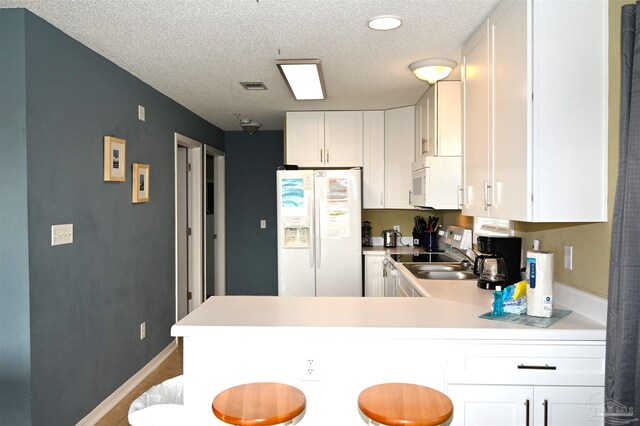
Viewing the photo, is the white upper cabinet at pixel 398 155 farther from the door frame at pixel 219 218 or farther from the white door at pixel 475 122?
the door frame at pixel 219 218

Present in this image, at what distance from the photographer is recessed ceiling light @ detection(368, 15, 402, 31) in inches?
101

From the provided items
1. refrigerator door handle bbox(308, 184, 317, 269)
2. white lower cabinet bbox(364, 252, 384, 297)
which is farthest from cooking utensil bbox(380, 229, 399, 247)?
refrigerator door handle bbox(308, 184, 317, 269)

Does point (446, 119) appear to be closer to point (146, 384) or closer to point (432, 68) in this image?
point (432, 68)

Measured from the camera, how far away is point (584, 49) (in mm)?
1953

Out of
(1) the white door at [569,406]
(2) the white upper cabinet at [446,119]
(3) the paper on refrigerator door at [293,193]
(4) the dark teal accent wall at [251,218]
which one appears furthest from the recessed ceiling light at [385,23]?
(4) the dark teal accent wall at [251,218]

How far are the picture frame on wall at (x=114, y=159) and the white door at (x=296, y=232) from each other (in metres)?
1.60

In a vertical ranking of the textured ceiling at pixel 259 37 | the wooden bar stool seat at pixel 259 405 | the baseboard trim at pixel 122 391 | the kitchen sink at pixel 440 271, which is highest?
the textured ceiling at pixel 259 37

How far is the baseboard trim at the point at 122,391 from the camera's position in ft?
9.84

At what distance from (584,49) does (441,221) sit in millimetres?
3341

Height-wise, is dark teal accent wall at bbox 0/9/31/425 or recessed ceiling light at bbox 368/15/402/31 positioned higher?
recessed ceiling light at bbox 368/15/402/31

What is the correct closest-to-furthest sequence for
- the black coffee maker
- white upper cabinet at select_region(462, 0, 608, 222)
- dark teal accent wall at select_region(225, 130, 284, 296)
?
white upper cabinet at select_region(462, 0, 608, 222), the black coffee maker, dark teal accent wall at select_region(225, 130, 284, 296)

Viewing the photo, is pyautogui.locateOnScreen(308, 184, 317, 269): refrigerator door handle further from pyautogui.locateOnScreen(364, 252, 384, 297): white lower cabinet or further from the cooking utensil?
the cooking utensil

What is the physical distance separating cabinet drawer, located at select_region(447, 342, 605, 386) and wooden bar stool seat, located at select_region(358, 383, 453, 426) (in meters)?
0.50

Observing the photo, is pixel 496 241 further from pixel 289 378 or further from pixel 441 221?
pixel 441 221
